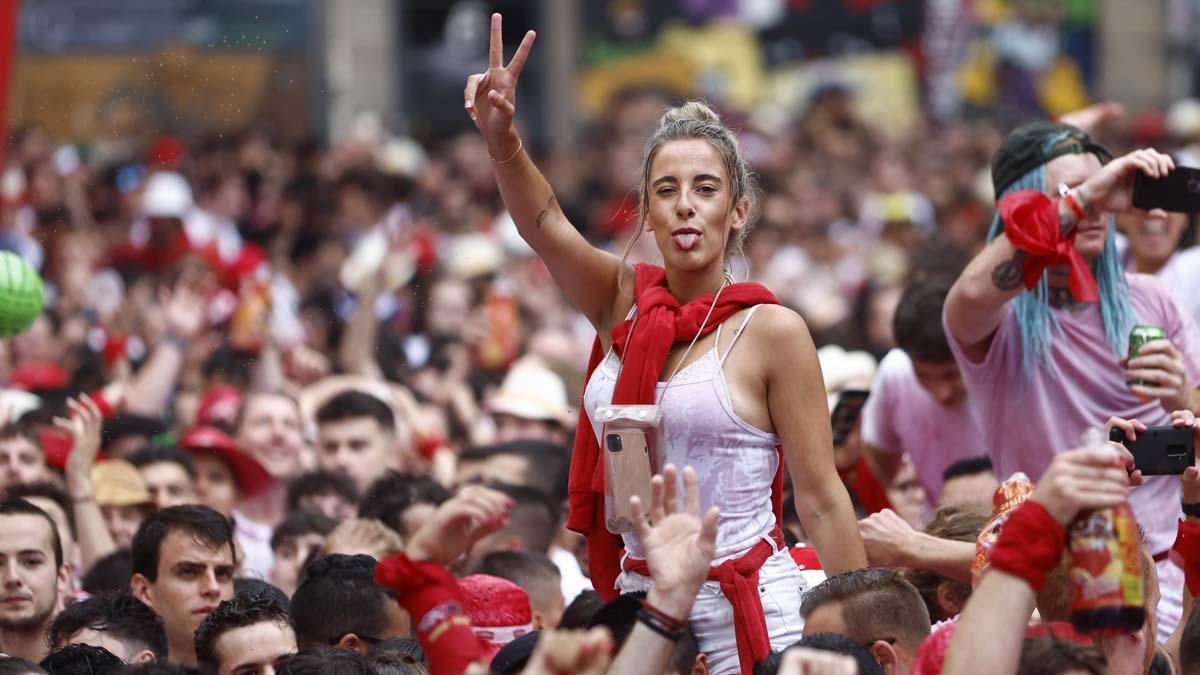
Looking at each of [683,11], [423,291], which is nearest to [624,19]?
[683,11]

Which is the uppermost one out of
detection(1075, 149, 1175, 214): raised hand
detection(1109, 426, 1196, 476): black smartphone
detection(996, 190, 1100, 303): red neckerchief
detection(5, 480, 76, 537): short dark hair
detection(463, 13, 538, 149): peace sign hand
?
detection(463, 13, 538, 149): peace sign hand

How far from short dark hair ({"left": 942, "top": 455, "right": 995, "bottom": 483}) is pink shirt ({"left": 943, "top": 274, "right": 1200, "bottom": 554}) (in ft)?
2.11

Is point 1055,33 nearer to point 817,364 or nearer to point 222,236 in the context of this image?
point 222,236

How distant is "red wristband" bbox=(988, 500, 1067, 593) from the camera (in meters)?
3.84

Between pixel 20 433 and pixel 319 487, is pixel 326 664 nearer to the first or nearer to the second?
pixel 319 487

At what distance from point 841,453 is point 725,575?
234 centimetres

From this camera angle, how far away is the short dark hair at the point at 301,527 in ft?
23.3

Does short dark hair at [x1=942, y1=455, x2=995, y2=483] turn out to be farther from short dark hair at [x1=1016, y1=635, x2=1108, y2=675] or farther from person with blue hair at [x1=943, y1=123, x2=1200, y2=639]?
short dark hair at [x1=1016, y1=635, x2=1108, y2=675]

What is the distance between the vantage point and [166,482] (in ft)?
25.1

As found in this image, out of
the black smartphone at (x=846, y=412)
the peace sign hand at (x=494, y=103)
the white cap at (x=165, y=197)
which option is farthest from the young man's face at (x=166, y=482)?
the white cap at (x=165, y=197)

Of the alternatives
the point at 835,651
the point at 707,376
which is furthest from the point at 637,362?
the point at 835,651

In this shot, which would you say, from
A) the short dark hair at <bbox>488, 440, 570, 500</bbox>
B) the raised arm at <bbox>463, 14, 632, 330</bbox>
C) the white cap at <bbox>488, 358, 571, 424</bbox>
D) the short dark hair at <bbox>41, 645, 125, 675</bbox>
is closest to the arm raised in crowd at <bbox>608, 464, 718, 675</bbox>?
the raised arm at <bbox>463, 14, 632, 330</bbox>

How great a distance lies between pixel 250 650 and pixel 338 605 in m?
0.47

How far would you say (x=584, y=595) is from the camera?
596 centimetres
